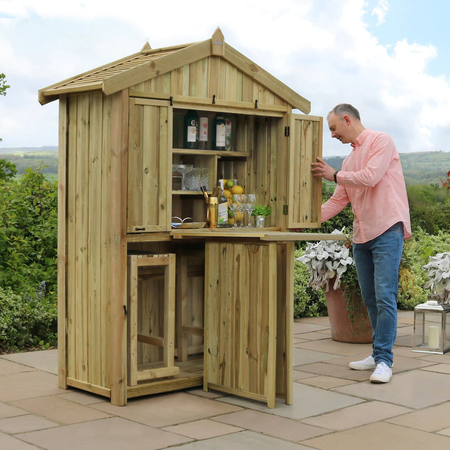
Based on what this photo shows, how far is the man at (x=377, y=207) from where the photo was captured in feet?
14.8

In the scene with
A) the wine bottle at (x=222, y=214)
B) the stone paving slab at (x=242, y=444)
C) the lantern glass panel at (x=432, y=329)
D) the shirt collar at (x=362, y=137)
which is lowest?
the stone paving slab at (x=242, y=444)

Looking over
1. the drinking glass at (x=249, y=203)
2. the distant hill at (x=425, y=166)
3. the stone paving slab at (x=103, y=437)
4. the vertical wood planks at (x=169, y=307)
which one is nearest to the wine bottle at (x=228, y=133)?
the drinking glass at (x=249, y=203)

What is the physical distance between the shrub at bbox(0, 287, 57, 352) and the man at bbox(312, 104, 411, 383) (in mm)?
2547

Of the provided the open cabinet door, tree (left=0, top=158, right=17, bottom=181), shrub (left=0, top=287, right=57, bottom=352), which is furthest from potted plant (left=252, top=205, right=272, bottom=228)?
tree (left=0, top=158, right=17, bottom=181)

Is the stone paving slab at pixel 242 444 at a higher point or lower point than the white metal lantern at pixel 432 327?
lower

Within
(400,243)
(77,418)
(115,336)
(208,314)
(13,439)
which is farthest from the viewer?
(400,243)

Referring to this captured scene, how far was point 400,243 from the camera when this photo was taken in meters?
4.61

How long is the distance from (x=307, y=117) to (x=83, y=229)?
1612 mm

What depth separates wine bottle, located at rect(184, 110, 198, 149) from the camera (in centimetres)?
463

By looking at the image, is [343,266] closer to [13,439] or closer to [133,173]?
[133,173]

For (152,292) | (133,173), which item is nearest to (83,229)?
(133,173)

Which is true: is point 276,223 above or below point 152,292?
above

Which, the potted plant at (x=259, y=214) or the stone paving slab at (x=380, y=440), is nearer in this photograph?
the stone paving slab at (x=380, y=440)

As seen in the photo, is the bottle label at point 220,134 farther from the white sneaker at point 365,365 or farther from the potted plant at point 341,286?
the white sneaker at point 365,365
